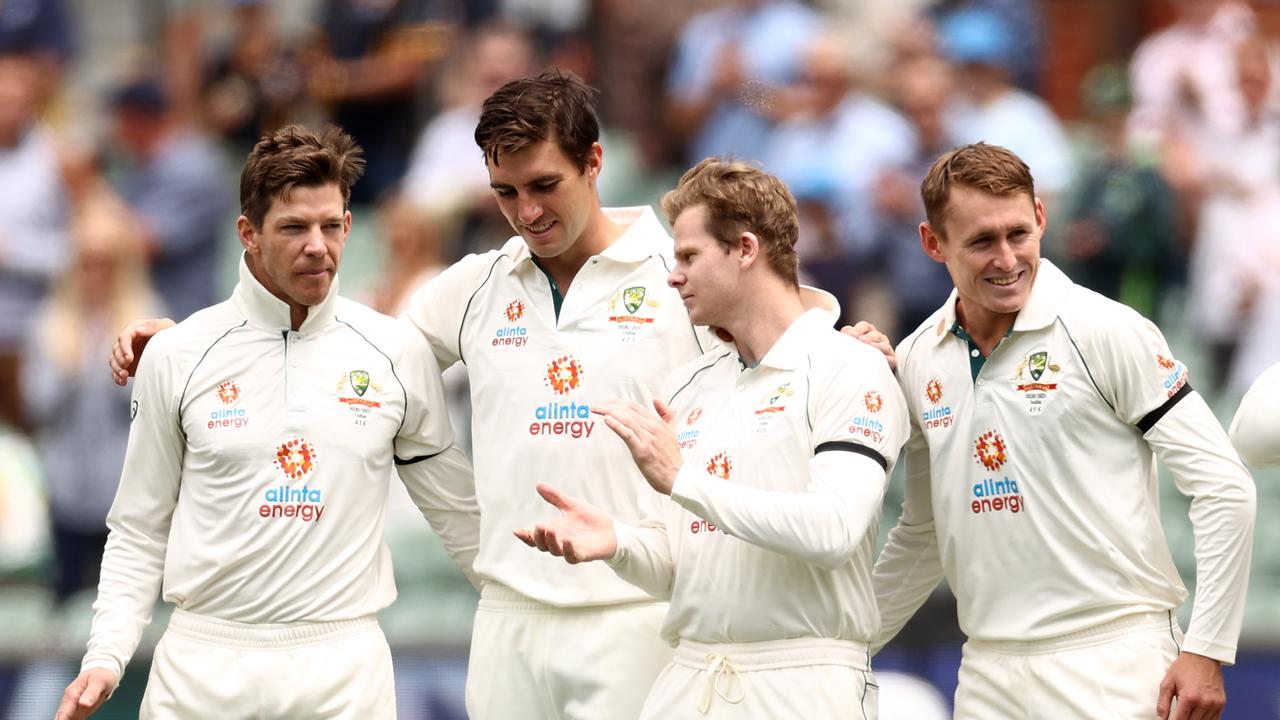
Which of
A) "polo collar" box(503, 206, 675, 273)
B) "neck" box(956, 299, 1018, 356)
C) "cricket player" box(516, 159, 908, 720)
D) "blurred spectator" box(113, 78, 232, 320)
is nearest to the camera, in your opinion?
"cricket player" box(516, 159, 908, 720)

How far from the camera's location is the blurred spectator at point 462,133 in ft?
36.6

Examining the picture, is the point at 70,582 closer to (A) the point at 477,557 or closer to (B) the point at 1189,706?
(A) the point at 477,557

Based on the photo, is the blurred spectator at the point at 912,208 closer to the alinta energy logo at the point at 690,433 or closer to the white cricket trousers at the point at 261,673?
the alinta energy logo at the point at 690,433

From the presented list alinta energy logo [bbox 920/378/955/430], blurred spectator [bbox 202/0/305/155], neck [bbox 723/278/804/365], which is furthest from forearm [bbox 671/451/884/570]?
blurred spectator [bbox 202/0/305/155]

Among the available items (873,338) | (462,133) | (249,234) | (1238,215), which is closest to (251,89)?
(462,133)

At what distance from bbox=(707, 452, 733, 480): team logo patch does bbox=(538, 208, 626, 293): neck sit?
89cm

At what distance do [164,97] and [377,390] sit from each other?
7.28 meters

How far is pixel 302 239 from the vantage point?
5.00 m

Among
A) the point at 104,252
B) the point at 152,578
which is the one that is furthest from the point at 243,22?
the point at 152,578

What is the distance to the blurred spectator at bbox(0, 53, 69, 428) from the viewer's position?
11.2 metres

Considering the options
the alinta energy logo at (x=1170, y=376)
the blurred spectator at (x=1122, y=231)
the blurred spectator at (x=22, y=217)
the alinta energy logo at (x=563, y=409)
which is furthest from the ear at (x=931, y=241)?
the blurred spectator at (x=22, y=217)

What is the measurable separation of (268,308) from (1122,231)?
6998mm

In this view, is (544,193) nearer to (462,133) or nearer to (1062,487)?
(1062,487)

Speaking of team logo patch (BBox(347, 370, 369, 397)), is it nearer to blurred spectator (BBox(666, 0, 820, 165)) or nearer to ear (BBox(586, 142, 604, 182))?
ear (BBox(586, 142, 604, 182))
